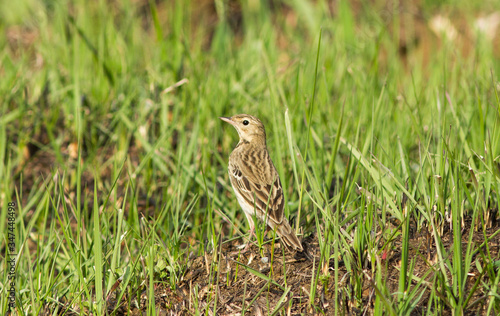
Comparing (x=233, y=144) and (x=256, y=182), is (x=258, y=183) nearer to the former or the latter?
(x=256, y=182)

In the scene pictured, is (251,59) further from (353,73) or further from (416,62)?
(416,62)

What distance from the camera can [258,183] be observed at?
4340mm

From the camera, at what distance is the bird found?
12.0 ft

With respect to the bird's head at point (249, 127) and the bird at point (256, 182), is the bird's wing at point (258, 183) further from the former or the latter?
the bird's head at point (249, 127)

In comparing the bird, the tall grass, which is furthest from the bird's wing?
the tall grass

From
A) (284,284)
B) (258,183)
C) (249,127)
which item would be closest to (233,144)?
(249,127)

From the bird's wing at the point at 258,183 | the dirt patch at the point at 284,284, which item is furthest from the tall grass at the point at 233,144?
the bird's wing at the point at 258,183

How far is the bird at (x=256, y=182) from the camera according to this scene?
144 inches

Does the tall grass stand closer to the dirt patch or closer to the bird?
the dirt patch

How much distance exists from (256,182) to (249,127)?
2.49 feet

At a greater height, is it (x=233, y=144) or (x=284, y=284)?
(x=284, y=284)

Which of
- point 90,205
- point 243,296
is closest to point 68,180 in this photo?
point 90,205

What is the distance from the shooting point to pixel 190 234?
184 inches

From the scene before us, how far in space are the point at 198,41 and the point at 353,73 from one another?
2271mm
